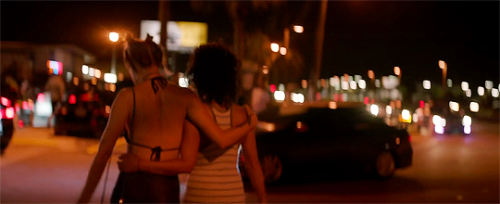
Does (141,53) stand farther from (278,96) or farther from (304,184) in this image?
(278,96)

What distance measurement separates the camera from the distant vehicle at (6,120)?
1279 cm

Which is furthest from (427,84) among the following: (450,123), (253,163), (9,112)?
(253,163)

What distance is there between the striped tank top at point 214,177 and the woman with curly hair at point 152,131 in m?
0.12

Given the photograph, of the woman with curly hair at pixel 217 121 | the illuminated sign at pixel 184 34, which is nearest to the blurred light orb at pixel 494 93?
the illuminated sign at pixel 184 34

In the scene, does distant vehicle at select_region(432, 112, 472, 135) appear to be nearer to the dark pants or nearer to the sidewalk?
the sidewalk

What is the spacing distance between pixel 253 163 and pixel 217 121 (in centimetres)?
41

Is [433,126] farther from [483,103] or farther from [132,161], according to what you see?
[483,103]

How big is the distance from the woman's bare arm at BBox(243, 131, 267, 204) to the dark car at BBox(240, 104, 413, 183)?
7288mm

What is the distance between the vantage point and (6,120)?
42.4ft

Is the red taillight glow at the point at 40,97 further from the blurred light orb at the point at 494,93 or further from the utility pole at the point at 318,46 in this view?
the blurred light orb at the point at 494,93

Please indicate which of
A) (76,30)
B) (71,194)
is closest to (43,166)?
(71,194)

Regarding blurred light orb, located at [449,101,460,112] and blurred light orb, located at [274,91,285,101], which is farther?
blurred light orb, located at [274,91,285,101]

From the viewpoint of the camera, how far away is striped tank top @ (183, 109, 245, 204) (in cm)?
360

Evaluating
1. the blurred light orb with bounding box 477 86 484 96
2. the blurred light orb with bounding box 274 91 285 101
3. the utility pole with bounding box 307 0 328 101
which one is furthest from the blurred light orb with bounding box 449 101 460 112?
the blurred light orb with bounding box 477 86 484 96
